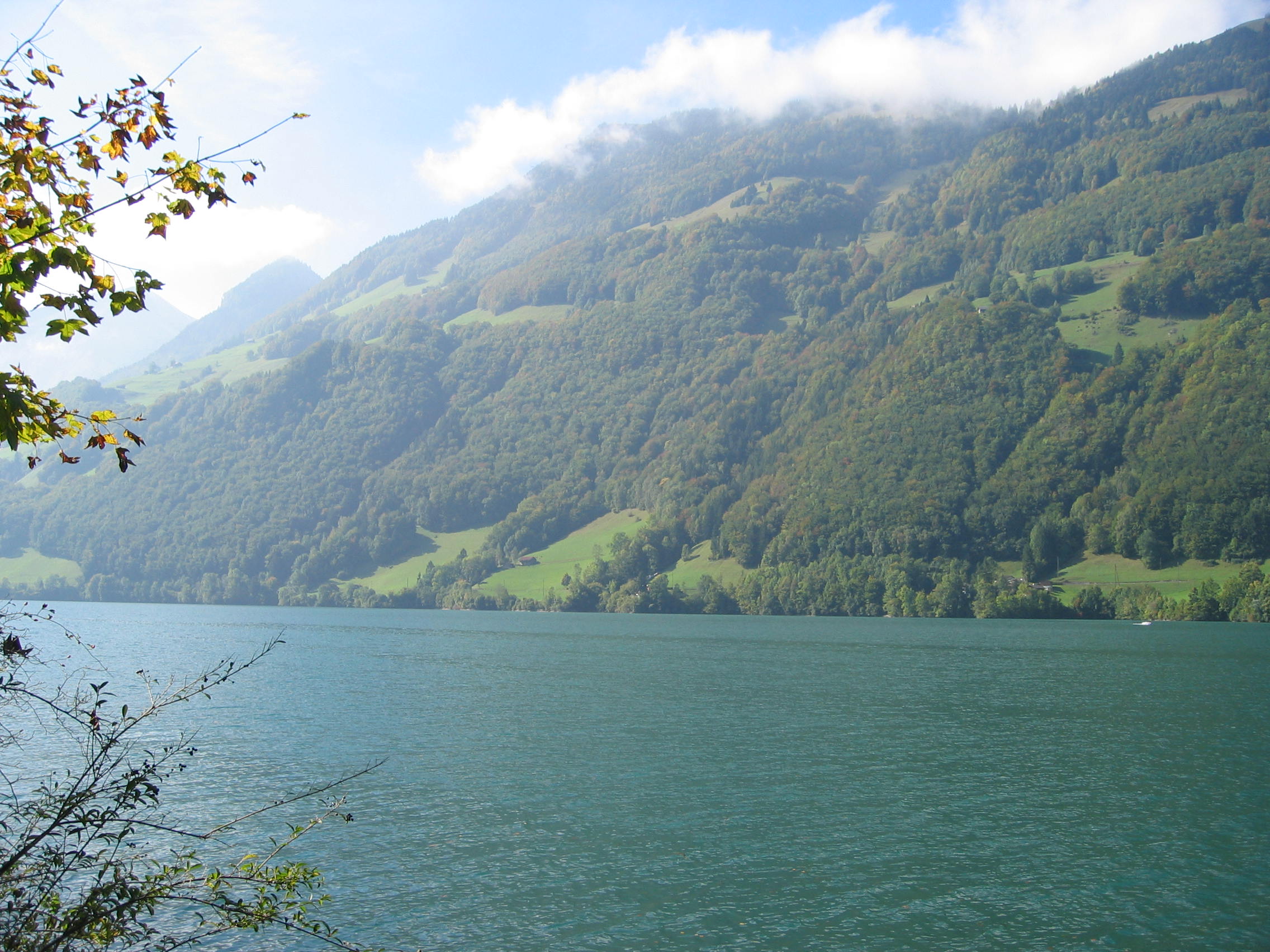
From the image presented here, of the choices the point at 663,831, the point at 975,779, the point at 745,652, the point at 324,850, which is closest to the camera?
the point at 324,850

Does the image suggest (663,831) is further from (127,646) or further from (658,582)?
(658,582)

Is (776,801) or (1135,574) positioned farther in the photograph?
(1135,574)

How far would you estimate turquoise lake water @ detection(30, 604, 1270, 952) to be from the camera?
22.1 metres

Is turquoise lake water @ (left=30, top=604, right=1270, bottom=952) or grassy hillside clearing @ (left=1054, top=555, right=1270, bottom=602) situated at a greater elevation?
grassy hillside clearing @ (left=1054, top=555, right=1270, bottom=602)

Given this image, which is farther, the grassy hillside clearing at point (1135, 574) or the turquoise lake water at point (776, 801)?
the grassy hillside clearing at point (1135, 574)

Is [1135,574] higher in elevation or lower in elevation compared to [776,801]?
higher

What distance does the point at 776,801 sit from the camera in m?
33.1

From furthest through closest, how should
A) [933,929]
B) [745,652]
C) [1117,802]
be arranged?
[745,652], [1117,802], [933,929]

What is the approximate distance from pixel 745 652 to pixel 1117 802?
60.4m

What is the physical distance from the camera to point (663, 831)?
2933 cm

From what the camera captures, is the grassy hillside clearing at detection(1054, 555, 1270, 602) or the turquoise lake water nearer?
the turquoise lake water

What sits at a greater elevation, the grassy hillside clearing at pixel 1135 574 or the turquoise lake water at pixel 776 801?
the grassy hillside clearing at pixel 1135 574

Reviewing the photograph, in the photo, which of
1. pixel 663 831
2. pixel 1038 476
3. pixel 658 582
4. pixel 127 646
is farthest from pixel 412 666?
pixel 1038 476

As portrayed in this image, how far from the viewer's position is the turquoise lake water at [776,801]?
22141 millimetres
